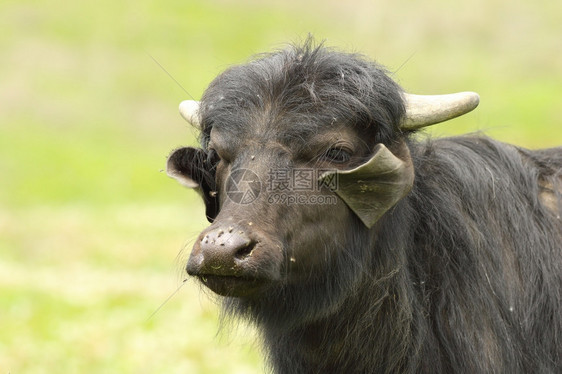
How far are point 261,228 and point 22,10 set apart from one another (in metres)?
53.8

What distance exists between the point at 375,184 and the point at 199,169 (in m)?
1.45

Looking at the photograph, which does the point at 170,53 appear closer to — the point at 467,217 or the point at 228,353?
the point at 228,353

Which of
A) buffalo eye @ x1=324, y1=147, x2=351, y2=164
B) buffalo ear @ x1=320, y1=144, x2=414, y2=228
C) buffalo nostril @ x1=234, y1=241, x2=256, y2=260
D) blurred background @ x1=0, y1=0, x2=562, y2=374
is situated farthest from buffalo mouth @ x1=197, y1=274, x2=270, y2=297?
blurred background @ x1=0, y1=0, x2=562, y2=374

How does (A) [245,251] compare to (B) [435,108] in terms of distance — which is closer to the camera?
(A) [245,251]

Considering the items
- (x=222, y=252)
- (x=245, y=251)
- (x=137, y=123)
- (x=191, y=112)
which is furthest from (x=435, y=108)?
(x=137, y=123)

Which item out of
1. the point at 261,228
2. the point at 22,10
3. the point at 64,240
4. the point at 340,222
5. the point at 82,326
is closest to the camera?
the point at 261,228

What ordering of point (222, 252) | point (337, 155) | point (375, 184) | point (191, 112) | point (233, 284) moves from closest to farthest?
point (222, 252) < point (233, 284) < point (375, 184) < point (337, 155) < point (191, 112)

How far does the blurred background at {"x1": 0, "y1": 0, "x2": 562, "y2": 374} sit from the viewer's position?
12461 millimetres

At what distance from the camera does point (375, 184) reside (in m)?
5.93

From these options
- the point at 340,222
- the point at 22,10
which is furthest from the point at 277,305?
the point at 22,10

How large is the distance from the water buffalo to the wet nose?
0.10 ft

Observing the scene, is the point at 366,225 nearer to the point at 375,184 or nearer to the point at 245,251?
the point at 375,184

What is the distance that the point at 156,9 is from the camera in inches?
2334

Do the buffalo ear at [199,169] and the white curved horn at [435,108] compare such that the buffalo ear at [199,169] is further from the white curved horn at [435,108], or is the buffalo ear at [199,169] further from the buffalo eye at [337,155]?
the white curved horn at [435,108]
